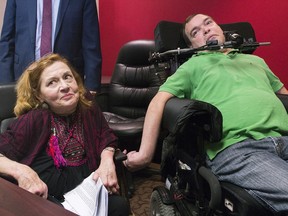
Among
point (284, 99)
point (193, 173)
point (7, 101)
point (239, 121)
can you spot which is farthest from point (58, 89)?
point (284, 99)

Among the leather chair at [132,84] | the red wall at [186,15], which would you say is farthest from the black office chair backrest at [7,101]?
the red wall at [186,15]

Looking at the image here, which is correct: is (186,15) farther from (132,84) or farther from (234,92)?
(234,92)

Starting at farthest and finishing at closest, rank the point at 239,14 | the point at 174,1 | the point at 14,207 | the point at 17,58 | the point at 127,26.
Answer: the point at 127,26, the point at 174,1, the point at 239,14, the point at 17,58, the point at 14,207

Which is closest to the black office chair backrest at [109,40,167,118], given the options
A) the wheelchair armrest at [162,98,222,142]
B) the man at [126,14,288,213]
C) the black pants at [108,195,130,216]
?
the man at [126,14,288,213]

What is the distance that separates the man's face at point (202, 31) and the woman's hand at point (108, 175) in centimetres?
88

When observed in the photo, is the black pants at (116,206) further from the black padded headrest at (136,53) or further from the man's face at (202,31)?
the black padded headrest at (136,53)

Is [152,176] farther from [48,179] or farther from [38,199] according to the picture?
[38,199]

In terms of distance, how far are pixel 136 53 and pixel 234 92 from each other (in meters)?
1.44

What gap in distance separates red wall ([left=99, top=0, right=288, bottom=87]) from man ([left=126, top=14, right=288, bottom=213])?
3.10 feet

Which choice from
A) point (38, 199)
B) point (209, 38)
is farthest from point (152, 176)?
point (38, 199)

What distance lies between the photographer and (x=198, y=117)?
1233 millimetres

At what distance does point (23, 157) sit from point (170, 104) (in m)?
0.63

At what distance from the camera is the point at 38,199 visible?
78cm

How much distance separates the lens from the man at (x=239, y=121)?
111cm
